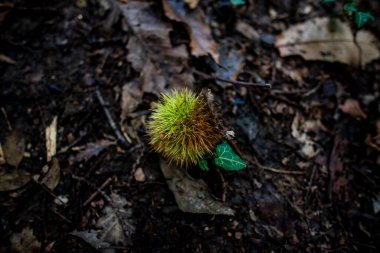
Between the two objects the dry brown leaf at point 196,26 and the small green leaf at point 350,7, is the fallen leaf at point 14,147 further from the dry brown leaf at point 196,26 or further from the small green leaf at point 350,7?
the small green leaf at point 350,7

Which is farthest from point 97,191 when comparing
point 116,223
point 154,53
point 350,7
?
point 350,7

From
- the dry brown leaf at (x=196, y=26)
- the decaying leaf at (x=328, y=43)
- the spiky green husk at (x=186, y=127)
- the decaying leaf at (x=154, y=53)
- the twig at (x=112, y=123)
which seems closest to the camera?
the spiky green husk at (x=186, y=127)

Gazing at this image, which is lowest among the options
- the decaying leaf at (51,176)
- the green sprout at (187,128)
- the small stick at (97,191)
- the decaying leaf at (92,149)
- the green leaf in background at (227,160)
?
the small stick at (97,191)

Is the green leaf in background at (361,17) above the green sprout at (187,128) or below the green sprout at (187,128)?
above

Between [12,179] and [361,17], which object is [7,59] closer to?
[12,179]

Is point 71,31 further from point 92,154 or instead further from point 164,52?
point 92,154

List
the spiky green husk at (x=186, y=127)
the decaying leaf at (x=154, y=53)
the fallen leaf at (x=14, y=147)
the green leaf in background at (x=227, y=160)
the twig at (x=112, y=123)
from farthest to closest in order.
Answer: the decaying leaf at (x=154, y=53) < the twig at (x=112, y=123) < the fallen leaf at (x=14, y=147) < the green leaf in background at (x=227, y=160) < the spiky green husk at (x=186, y=127)

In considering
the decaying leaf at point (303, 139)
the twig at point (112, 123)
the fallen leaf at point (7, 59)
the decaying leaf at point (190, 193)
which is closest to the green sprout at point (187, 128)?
the decaying leaf at point (190, 193)

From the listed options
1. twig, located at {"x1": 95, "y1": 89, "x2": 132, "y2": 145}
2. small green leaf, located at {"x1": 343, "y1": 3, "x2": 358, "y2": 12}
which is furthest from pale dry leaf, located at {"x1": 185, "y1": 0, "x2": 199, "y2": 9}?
small green leaf, located at {"x1": 343, "y1": 3, "x2": 358, "y2": 12}
